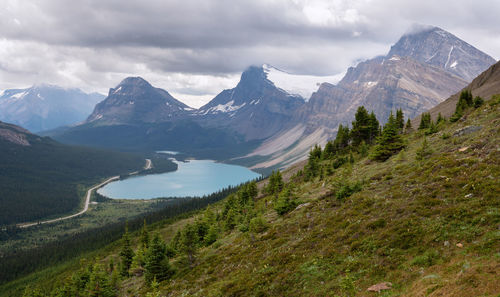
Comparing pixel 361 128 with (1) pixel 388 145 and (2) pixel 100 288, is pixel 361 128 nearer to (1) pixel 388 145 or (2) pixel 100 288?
(1) pixel 388 145

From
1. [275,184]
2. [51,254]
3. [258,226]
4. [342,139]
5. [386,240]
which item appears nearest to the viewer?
[386,240]

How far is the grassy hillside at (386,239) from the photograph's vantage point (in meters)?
17.3

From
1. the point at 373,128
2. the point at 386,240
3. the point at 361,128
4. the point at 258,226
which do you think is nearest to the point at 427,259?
the point at 386,240

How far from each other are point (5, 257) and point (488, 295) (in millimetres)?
186512

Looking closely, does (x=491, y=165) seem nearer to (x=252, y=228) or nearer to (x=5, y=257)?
(x=252, y=228)

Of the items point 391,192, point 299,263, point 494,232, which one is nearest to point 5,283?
point 299,263

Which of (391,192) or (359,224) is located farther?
(391,192)

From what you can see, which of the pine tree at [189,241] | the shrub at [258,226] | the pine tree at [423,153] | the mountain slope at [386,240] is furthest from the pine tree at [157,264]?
the pine tree at [423,153]

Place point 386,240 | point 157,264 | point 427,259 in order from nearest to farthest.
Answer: point 427,259 → point 386,240 → point 157,264

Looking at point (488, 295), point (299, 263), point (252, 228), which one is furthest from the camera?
point (252, 228)

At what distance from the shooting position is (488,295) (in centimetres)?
1295

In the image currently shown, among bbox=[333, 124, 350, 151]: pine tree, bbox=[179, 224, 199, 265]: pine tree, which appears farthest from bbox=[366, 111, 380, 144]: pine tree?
bbox=[179, 224, 199, 265]: pine tree

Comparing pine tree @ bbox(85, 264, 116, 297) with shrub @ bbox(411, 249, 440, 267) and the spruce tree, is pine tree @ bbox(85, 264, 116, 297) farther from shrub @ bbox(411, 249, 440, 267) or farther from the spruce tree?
the spruce tree

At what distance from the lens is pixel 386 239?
22297mm
